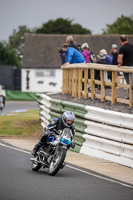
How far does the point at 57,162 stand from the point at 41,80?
239 ft

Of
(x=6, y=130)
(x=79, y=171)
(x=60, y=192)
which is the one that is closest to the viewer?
(x=60, y=192)

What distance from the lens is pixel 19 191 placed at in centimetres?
910

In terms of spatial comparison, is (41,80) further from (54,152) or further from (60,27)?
(54,152)

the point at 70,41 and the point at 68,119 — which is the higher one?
the point at 70,41

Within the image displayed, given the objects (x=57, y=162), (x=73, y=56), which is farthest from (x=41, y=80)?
(x=57, y=162)

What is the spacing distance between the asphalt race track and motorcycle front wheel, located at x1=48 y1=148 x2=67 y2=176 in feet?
0.42

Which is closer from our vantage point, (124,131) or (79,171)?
(79,171)

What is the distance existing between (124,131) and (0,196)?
4979 millimetres

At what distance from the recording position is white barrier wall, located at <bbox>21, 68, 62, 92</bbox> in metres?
82.6

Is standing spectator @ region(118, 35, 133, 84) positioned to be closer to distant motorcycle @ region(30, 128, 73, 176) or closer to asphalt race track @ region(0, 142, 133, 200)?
asphalt race track @ region(0, 142, 133, 200)

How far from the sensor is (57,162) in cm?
1075

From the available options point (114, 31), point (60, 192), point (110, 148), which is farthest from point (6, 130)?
point (114, 31)

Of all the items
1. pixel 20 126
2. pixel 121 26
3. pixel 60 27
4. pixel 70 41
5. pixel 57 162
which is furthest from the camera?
pixel 121 26

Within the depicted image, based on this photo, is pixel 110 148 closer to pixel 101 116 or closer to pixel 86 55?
pixel 101 116
